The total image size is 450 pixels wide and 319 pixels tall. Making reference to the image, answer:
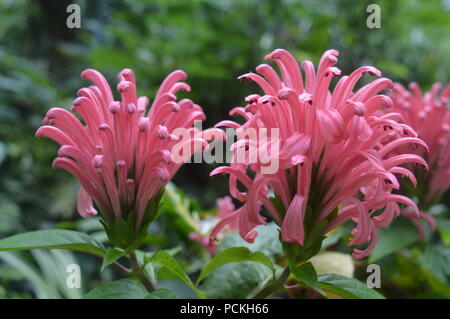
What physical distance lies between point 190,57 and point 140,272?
1157 millimetres

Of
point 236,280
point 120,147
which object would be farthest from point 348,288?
point 120,147

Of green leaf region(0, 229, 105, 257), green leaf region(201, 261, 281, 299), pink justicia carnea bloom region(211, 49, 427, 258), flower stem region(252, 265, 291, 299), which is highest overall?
pink justicia carnea bloom region(211, 49, 427, 258)

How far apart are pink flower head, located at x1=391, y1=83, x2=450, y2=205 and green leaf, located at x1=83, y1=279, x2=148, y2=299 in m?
0.51

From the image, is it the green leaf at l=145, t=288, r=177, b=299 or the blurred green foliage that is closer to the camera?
the green leaf at l=145, t=288, r=177, b=299

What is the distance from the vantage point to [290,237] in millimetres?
448

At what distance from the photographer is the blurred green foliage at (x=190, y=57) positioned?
147 cm

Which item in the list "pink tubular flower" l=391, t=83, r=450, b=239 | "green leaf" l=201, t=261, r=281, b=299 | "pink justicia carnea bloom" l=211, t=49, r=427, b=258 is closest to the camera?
"pink justicia carnea bloom" l=211, t=49, r=427, b=258

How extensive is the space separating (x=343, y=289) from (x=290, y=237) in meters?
0.11

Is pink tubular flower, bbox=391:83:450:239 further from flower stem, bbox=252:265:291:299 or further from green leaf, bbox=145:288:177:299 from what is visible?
green leaf, bbox=145:288:177:299

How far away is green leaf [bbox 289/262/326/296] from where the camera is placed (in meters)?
0.46

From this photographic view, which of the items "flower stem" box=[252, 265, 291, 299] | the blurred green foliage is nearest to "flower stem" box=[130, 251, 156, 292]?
"flower stem" box=[252, 265, 291, 299]

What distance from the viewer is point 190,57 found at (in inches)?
62.2

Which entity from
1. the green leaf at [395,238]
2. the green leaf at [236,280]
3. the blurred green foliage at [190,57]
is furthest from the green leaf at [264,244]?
the blurred green foliage at [190,57]
